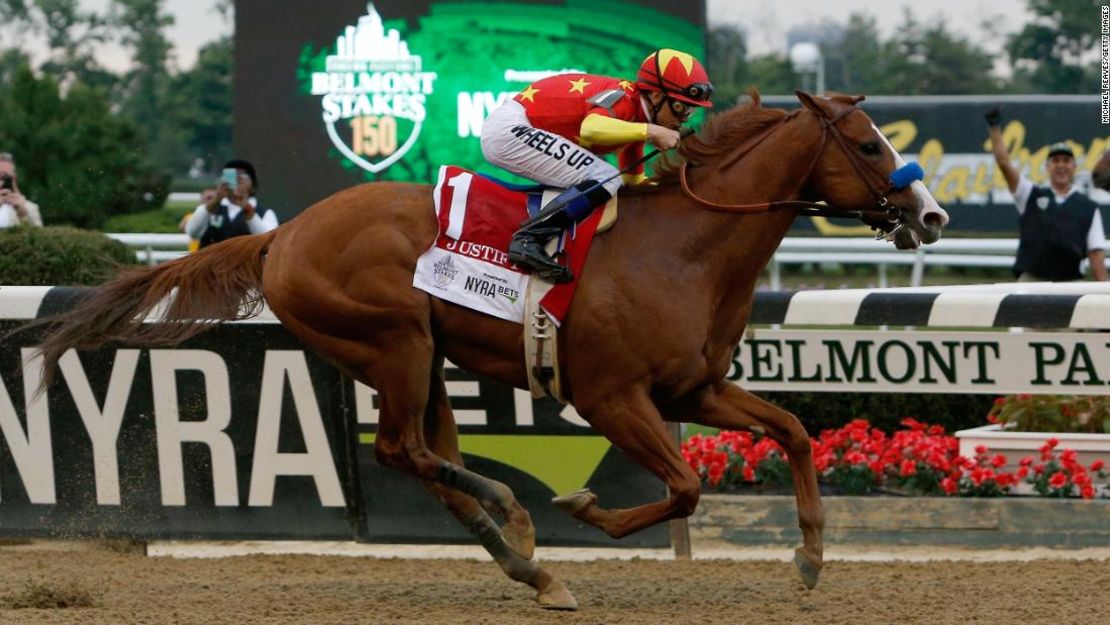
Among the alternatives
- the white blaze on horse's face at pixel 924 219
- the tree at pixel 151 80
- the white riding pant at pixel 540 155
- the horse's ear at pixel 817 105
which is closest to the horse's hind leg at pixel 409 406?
the white riding pant at pixel 540 155

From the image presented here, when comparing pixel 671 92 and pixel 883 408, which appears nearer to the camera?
pixel 671 92

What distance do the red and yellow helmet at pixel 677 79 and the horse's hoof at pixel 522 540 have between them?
155 centimetres

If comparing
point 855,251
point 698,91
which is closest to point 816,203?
point 698,91

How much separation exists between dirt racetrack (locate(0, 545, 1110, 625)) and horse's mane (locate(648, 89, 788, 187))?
4.89 ft

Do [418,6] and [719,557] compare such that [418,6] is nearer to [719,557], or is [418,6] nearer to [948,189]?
[719,557]

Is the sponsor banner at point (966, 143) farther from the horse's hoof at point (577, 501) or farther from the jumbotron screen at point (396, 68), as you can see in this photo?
the horse's hoof at point (577, 501)

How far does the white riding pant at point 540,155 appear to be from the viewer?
5.79 m

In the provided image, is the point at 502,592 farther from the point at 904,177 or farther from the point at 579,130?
the point at 904,177

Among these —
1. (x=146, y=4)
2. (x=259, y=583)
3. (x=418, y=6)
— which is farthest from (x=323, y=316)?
(x=146, y=4)

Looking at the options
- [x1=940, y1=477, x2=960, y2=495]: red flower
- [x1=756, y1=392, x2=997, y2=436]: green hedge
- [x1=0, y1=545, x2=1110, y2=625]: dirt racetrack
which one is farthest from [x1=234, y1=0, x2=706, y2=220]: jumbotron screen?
[x1=0, y1=545, x2=1110, y2=625]: dirt racetrack

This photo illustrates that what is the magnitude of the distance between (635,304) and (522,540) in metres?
0.92

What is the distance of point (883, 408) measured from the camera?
834 centimetres

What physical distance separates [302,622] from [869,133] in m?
2.43

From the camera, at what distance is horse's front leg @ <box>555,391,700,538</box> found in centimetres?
561
